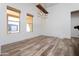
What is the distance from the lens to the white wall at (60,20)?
7084 millimetres

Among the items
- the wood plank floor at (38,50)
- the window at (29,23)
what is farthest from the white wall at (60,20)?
the wood plank floor at (38,50)

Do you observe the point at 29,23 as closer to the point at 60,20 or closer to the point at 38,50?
the point at 60,20

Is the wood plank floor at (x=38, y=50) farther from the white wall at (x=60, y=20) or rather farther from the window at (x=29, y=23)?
the white wall at (x=60, y=20)

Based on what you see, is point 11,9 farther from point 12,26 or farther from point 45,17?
point 45,17

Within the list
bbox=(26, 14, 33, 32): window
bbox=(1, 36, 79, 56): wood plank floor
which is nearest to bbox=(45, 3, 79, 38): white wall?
bbox=(26, 14, 33, 32): window

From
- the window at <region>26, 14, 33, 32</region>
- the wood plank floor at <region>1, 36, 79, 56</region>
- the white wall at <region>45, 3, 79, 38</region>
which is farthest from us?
the white wall at <region>45, 3, 79, 38</region>

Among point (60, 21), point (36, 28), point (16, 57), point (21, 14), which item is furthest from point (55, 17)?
→ point (16, 57)

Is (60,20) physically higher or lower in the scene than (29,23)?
higher

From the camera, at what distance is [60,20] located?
7344mm

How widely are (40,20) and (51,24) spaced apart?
0.88 meters

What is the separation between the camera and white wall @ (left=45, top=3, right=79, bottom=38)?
23.2 feet

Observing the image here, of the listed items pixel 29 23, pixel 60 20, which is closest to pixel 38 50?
pixel 29 23

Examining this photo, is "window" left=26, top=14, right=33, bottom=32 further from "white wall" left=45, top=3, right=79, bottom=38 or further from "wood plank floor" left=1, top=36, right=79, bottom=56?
"wood plank floor" left=1, top=36, right=79, bottom=56

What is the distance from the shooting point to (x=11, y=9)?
4.02 metres
